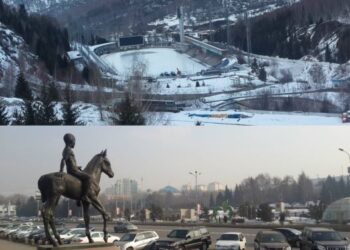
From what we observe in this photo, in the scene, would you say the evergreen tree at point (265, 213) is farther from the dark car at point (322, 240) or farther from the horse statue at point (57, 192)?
the horse statue at point (57, 192)

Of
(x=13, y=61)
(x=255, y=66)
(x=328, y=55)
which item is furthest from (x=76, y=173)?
(x=328, y=55)

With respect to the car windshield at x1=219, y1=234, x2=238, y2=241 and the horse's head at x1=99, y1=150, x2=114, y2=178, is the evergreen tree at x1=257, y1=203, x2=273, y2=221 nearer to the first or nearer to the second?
the car windshield at x1=219, y1=234, x2=238, y2=241

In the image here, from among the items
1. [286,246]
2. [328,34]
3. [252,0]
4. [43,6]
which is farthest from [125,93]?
[286,246]

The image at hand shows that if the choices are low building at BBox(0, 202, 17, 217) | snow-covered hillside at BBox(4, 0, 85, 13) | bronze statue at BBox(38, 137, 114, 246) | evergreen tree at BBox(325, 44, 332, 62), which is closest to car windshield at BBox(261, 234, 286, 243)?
bronze statue at BBox(38, 137, 114, 246)

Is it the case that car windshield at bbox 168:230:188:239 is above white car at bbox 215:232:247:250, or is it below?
above

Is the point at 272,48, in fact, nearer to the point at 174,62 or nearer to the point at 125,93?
the point at 174,62

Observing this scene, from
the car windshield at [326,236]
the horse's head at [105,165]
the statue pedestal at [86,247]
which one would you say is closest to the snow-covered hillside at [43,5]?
the car windshield at [326,236]

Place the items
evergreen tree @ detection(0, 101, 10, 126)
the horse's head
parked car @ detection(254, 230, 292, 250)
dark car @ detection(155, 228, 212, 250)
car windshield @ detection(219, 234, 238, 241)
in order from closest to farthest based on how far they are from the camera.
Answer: the horse's head < parked car @ detection(254, 230, 292, 250) < dark car @ detection(155, 228, 212, 250) < car windshield @ detection(219, 234, 238, 241) < evergreen tree @ detection(0, 101, 10, 126)

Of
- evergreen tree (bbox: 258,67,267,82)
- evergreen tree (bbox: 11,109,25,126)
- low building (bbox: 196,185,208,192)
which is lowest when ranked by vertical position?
low building (bbox: 196,185,208,192)
